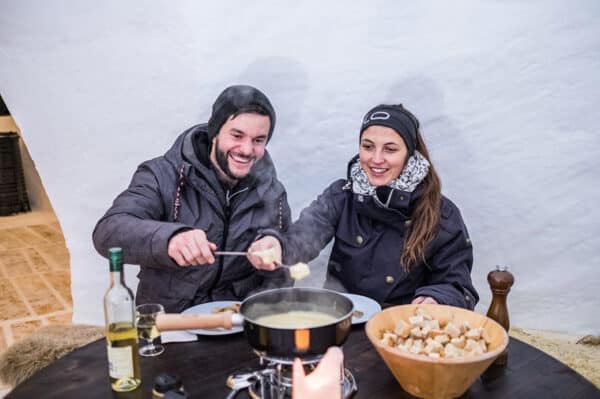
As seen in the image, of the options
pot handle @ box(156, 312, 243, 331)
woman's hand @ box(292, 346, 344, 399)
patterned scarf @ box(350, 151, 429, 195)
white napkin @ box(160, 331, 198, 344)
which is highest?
patterned scarf @ box(350, 151, 429, 195)

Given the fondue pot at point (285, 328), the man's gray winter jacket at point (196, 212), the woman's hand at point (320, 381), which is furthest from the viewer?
the man's gray winter jacket at point (196, 212)

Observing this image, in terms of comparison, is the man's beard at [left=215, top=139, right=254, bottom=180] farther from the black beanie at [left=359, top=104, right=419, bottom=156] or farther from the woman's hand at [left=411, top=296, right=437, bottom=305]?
the woman's hand at [left=411, top=296, right=437, bottom=305]

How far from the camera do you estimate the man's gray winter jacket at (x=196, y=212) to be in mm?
2490

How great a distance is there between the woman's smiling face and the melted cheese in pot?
1202mm

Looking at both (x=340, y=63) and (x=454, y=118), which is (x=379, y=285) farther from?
(x=340, y=63)

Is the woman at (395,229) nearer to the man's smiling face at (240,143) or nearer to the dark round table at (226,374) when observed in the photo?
the man's smiling face at (240,143)

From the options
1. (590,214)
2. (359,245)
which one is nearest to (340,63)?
(359,245)

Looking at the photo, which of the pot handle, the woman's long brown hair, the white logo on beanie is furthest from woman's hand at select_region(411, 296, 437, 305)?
the pot handle

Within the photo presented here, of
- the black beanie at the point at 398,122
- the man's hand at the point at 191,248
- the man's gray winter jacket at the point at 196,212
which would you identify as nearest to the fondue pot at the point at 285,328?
the man's hand at the point at 191,248

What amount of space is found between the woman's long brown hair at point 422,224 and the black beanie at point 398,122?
0.70 ft

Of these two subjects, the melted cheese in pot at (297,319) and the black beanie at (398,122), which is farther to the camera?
the black beanie at (398,122)

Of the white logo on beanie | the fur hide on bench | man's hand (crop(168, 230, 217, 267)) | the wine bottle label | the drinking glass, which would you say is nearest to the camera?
the wine bottle label

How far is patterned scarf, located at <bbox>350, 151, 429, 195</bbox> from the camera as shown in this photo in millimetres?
2584

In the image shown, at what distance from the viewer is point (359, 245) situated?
2.69m
